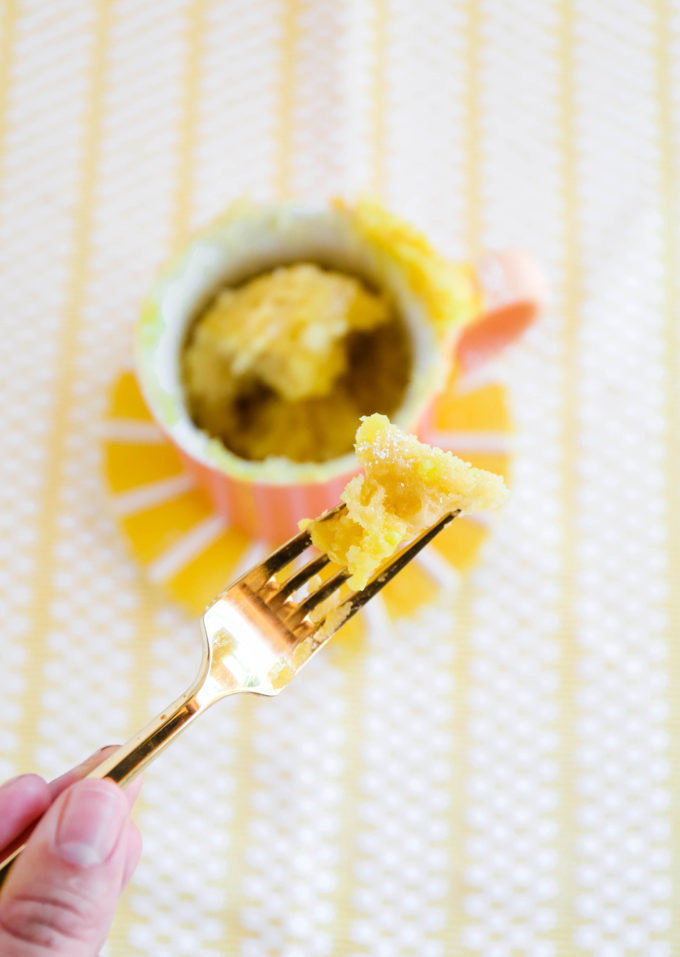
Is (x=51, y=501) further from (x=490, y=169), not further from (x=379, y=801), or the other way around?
(x=490, y=169)

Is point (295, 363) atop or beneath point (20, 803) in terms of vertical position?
atop

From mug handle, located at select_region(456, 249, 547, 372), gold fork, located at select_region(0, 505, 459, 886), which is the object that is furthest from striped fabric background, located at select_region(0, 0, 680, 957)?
gold fork, located at select_region(0, 505, 459, 886)

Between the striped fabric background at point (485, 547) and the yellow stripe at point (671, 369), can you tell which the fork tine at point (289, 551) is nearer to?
the striped fabric background at point (485, 547)

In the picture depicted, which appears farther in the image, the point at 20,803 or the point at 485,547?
the point at 485,547

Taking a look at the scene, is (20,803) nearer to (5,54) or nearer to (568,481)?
(568,481)

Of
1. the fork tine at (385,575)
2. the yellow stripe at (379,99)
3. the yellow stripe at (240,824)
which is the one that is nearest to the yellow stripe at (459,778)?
the yellow stripe at (240,824)

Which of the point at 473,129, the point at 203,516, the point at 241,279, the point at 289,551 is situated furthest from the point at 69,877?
the point at 473,129

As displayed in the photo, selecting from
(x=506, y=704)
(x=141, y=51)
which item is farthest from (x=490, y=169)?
(x=506, y=704)
